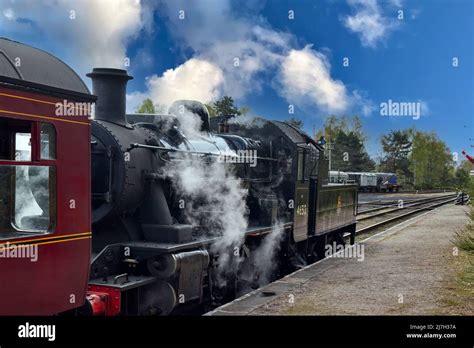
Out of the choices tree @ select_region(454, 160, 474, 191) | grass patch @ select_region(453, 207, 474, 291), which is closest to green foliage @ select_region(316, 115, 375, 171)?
tree @ select_region(454, 160, 474, 191)

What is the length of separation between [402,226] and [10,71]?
18.9m

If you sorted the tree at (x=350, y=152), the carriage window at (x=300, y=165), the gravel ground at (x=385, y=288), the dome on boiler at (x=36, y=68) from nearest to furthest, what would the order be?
the dome on boiler at (x=36, y=68) < the gravel ground at (x=385, y=288) < the carriage window at (x=300, y=165) < the tree at (x=350, y=152)

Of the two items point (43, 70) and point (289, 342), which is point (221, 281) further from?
point (43, 70)

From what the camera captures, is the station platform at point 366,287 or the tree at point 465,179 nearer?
the station platform at point 366,287

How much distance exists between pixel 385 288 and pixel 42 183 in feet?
20.4

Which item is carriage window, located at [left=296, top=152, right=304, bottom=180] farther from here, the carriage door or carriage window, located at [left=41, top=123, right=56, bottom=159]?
carriage window, located at [left=41, top=123, right=56, bottom=159]

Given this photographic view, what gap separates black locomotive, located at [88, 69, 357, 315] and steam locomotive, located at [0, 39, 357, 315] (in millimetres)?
20

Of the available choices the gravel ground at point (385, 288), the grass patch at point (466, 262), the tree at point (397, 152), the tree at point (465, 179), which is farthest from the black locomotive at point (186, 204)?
the tree at point (397, 152)

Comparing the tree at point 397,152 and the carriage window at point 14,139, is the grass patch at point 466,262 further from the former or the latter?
the tree at point 397,152

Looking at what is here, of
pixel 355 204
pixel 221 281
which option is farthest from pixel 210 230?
pixel 355 204

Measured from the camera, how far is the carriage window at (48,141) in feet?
16.3

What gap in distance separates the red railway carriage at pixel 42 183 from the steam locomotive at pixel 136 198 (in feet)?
0.04

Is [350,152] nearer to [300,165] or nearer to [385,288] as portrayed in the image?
[300,165]

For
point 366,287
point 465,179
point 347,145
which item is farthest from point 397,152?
point 366,287
